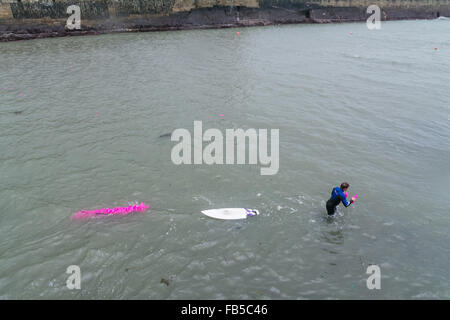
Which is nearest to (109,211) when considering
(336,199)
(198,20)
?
(336,199)

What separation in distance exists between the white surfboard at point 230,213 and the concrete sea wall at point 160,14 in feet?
125

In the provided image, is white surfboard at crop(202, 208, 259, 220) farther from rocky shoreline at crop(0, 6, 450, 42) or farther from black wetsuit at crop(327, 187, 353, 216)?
rocky shoreline at crop(0, 6, 450, 42)

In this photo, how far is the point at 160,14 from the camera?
42.5 meters

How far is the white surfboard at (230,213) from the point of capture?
8258 mm

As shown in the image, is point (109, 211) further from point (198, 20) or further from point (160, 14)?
point (198, 20)

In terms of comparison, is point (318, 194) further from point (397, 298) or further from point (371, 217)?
point (397, 298)

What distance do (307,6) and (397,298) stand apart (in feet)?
191

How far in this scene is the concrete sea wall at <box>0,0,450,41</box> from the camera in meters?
35.4

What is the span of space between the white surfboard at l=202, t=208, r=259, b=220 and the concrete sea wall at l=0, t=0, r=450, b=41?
38.2m

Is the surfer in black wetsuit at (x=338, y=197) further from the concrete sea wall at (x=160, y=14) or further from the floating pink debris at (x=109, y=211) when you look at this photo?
the concrete sea wall at (x=160, y=14)

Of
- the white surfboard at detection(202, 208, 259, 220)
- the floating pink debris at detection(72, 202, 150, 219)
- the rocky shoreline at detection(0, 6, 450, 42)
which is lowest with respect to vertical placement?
the white surfboard at detection(202, 208, 259, 220)

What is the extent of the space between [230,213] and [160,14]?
138 feet

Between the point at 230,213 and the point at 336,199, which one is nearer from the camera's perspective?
the point at 336,199

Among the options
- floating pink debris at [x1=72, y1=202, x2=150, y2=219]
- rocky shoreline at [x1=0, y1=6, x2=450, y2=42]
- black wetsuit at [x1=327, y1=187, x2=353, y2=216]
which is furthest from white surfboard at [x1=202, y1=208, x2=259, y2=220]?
rocky shoreline at [x1=0, y1=6, x2=450, y2=42]
